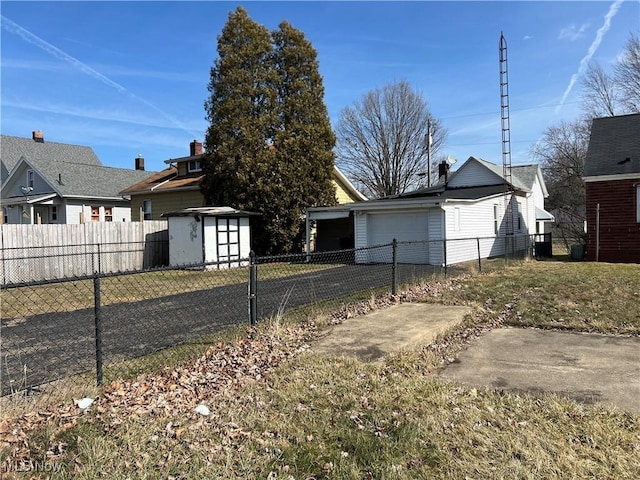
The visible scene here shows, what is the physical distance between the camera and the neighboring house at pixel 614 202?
17297mm

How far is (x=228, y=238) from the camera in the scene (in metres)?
19.4

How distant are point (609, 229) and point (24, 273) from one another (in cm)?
2204

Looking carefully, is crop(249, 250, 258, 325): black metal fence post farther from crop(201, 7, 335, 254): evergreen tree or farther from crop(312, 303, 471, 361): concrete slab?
crop(201, 7, 335, 254): evergreen tree

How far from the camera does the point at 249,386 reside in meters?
4.36

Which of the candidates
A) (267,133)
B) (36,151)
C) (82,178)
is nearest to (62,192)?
(82,178)

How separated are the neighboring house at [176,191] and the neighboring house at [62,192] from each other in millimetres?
2052

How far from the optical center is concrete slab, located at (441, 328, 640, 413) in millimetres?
4191

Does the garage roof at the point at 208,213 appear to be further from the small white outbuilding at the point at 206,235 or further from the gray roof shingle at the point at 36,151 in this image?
the gray roof shingle at the point at 36,151

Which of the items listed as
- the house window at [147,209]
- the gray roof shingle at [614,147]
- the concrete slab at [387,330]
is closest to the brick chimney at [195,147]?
the house window at [147,209]

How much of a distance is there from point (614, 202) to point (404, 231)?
8146 mm

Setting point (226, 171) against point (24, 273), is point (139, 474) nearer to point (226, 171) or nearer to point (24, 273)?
point (24, 273)

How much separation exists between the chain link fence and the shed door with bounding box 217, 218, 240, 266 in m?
2.82

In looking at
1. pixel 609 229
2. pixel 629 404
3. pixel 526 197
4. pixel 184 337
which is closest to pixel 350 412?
pixel 629 404

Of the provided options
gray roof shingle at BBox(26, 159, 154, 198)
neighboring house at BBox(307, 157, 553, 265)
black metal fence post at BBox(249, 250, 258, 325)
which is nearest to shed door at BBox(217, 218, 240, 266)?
neighboring house at BBox(307, 157, 553, 265)
